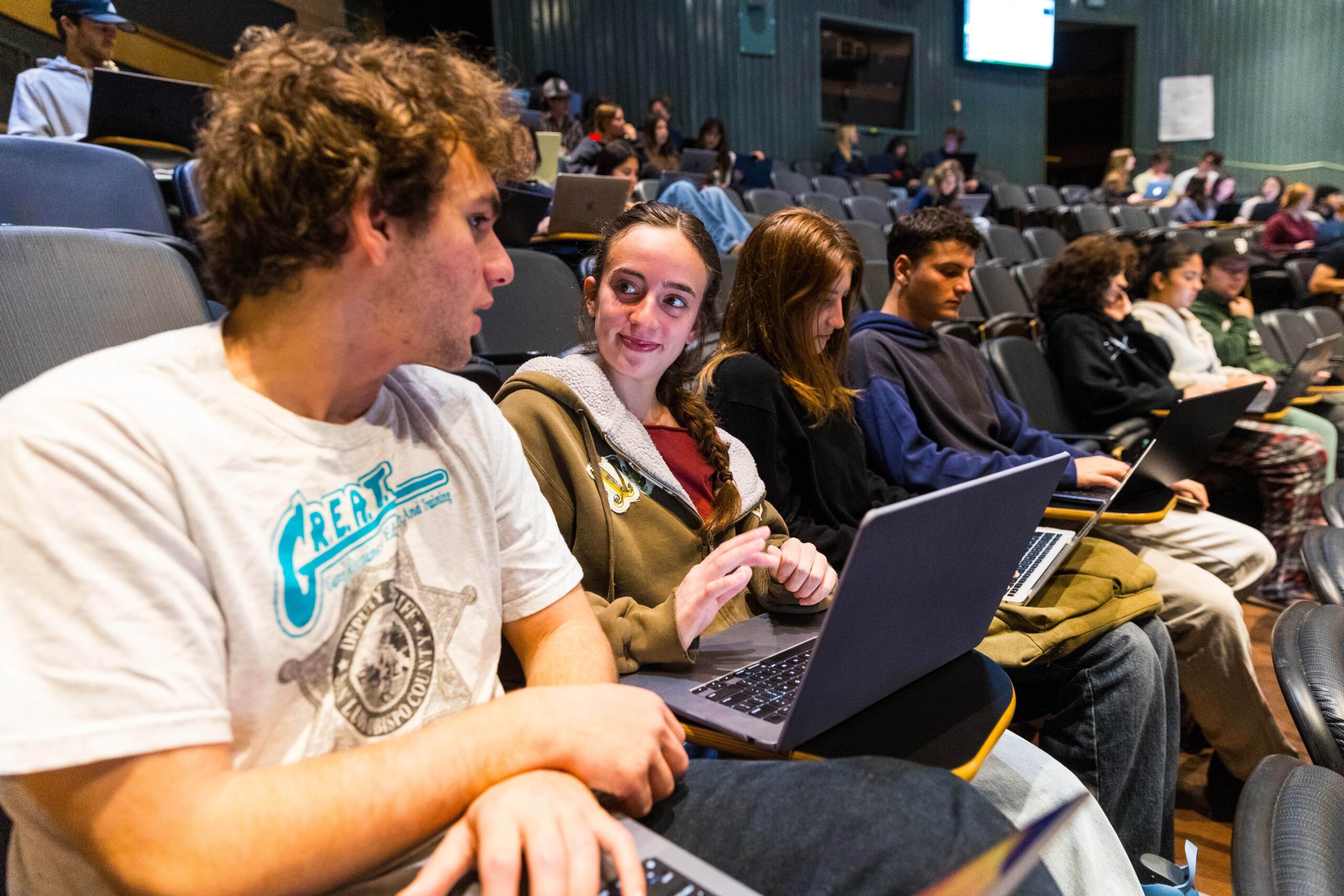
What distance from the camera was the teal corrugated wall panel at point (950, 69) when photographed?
8.59 m

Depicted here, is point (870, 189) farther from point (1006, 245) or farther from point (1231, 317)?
point (1231, 317)

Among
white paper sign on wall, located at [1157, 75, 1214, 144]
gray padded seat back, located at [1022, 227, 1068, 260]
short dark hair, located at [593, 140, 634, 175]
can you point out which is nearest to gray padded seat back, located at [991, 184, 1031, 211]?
gray padded seat back, located at [1022, 227, 1068, 260]

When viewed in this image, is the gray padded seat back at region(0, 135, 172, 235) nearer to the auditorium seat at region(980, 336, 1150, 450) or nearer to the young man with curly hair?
the young man with curly hair

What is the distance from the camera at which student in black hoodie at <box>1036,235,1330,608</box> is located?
2816 millimetres

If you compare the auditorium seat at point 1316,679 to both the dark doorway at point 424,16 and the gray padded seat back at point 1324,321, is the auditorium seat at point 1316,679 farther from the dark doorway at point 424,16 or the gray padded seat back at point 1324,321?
the dark doorway at point 424,16

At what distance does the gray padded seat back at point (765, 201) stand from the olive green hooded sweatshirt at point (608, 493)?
193 inches

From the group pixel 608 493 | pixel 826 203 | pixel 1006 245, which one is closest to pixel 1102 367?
pixel 608 493

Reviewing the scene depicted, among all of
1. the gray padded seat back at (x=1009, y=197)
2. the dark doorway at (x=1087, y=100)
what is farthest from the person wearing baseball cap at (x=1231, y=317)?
the dark doorway at (x=1087, y=100)

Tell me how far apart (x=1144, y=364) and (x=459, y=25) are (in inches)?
283

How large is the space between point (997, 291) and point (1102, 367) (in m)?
1.42

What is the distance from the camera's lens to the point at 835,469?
167 cm

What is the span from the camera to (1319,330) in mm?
4770

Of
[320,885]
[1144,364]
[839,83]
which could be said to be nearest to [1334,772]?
[320,885]

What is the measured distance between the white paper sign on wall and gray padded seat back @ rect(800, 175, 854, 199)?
603cm
